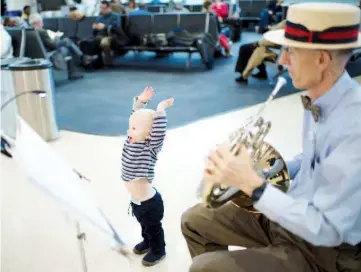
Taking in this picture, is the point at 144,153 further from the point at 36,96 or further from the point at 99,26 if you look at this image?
the point at 99,26

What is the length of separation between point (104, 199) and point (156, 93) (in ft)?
9.97

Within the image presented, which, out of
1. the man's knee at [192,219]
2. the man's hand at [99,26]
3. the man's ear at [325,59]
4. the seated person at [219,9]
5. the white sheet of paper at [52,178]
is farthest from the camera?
the seated person at [219,9]

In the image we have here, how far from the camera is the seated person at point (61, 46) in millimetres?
6211

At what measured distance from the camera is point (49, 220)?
2.72 m

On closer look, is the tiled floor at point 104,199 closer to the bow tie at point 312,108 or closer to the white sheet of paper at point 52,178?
the white sheet of paper at point 52,178

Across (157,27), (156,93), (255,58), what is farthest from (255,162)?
(157,27)

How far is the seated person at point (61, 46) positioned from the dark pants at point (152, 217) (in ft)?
15.5

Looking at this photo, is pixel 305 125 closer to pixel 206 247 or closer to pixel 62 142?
pixel 206 247

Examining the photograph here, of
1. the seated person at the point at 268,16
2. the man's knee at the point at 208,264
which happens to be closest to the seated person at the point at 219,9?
the seated person at the point at 268,16

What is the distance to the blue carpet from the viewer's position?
466cm

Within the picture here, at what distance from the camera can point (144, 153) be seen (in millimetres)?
1968

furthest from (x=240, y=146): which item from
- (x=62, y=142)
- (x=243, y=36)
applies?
(x=243, y=36)

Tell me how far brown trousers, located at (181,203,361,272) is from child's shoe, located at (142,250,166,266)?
0.61m

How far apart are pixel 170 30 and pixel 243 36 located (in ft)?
15.8
